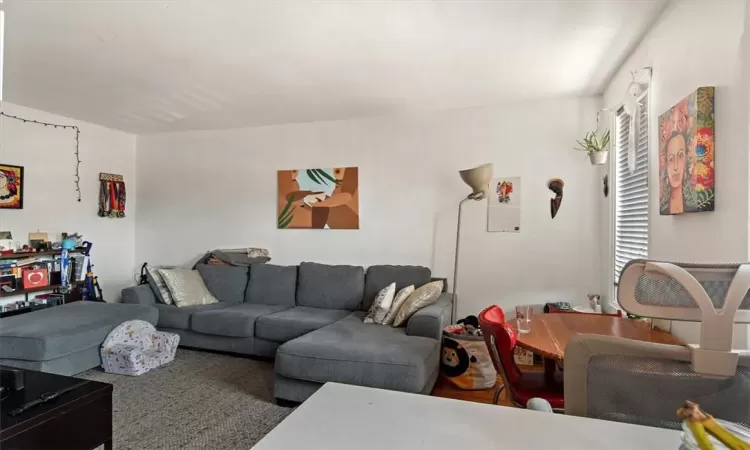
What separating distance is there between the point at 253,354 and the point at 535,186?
297 cm

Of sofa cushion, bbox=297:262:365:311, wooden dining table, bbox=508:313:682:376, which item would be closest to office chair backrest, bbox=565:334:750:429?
wooden dining table, bbox=508:313:682:376

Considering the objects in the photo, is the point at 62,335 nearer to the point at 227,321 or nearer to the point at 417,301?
the point at 227,321

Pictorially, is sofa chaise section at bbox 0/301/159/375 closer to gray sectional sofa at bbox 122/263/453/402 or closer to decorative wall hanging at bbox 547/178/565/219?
gray sectional sofa at bbox 122/263/453/402

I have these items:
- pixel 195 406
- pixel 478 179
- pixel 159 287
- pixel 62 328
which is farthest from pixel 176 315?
pixel 478 179

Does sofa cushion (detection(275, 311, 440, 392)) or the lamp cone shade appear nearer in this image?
sofa cushion (detection(275, 311, 440, 392))

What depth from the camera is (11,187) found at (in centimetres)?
378

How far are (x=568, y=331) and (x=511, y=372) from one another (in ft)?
1.21

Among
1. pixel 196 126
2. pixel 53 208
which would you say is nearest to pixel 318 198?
pixel 196 126

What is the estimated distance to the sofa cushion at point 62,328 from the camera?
2.90m

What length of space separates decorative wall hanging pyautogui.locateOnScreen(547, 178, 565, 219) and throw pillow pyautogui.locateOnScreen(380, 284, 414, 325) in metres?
1.47

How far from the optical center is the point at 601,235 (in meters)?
3.58

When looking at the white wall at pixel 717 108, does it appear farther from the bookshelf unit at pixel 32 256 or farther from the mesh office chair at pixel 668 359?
the bookshelf unit at pixel 32 256

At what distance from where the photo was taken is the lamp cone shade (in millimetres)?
3500

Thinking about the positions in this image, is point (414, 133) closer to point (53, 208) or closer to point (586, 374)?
point (586, 374)
